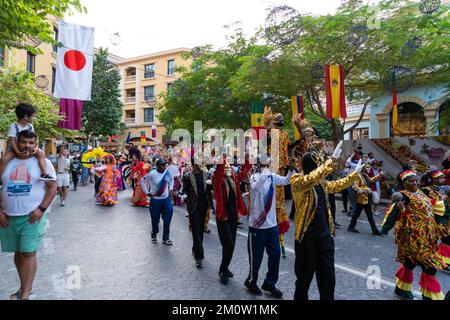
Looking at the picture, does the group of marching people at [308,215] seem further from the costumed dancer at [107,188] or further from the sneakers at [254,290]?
the costumed dancer at [107,188]

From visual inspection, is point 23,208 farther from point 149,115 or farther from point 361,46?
point 149,115

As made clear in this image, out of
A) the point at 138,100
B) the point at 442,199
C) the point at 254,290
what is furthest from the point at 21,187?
the point at 138,100

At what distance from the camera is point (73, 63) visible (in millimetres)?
9578

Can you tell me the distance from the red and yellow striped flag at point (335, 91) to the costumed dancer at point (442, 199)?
20.8ft

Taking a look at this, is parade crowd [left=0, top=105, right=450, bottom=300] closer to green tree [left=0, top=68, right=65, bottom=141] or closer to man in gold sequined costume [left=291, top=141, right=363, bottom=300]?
man in gold sequined costume [left=291, top=141, right=363, bottom=300]

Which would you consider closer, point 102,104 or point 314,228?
point 314,228

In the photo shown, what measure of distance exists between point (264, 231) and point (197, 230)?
1.66 metres

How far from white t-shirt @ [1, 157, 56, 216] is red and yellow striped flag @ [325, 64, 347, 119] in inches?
384

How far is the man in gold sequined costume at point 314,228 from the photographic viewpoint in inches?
139

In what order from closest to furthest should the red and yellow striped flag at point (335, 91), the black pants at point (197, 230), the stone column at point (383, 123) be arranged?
the black pants at point (197, 230), the red and yellow striped flag at point (335, 91), the stone column at point (383, 123)

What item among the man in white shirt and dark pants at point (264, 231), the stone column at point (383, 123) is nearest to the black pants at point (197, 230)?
the man in white shirt and dark pants at point (264, 231)

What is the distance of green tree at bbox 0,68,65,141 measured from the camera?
451 inches

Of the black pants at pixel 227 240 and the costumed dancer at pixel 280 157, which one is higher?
the costumed dancer at pixel 280 157

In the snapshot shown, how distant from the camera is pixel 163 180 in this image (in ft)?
24.3
